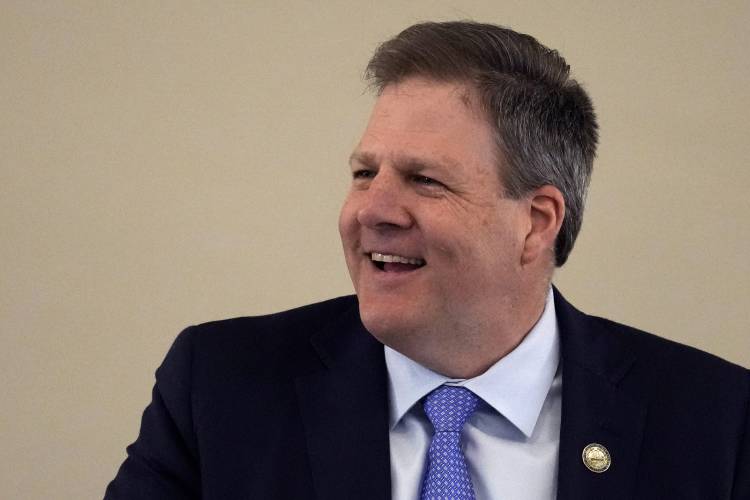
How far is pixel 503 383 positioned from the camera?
2.31m

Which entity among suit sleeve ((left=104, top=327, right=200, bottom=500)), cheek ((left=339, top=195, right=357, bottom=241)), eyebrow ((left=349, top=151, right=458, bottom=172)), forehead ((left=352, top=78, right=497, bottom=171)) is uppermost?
forehead ((left=352, top=78, right=497, bottom=171))

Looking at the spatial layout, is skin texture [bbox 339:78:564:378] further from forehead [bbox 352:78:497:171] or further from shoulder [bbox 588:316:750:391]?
shoulder [bbox 588:316:750:391]

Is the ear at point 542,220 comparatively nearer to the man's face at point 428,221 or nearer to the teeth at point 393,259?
the man's face at point 428,221

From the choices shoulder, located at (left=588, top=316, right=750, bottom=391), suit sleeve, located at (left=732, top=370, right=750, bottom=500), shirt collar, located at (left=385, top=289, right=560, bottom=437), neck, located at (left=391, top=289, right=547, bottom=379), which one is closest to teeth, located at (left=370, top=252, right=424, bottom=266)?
neck, located at (left=391, top=289, right=547, bottom=379)

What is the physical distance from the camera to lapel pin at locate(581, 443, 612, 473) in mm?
2250

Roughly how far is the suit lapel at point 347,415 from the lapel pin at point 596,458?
1.16 ft

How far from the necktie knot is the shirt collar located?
12mm

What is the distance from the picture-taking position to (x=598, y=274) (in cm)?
374

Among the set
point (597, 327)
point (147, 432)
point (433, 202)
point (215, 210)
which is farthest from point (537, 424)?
point (215, 210)

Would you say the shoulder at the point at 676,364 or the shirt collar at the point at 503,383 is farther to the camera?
the shoulder at the point at 676,364

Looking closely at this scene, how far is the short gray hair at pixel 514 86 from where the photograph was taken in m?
2.27

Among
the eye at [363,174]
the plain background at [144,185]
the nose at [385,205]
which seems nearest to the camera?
the nose at [385,205]

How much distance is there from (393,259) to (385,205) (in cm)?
9

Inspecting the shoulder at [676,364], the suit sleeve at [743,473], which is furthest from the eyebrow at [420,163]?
the suit sleeve at [743,473]
